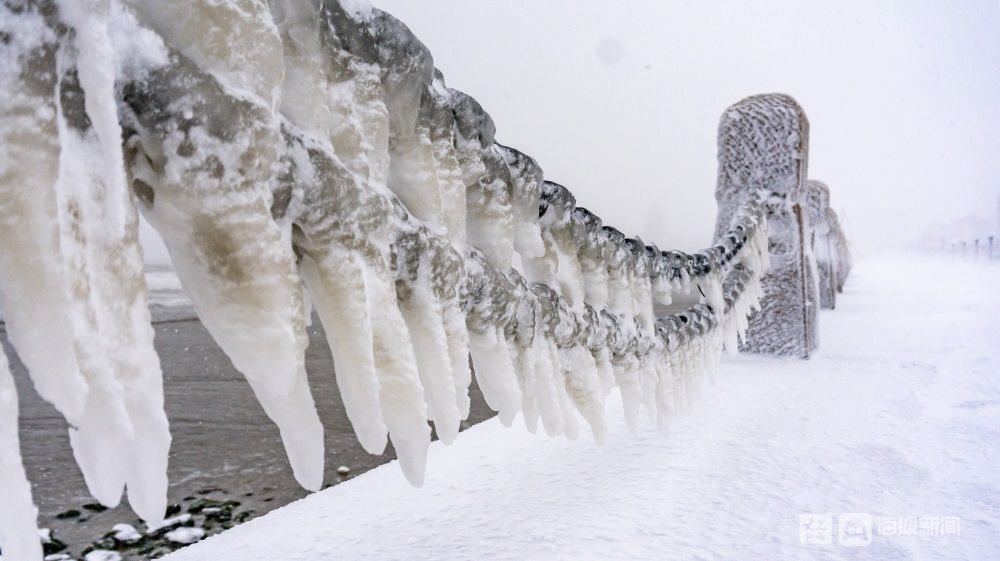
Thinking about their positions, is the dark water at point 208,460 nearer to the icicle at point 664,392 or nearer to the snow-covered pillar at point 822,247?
the icicle at point 664,392

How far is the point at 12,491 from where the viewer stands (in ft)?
1.34

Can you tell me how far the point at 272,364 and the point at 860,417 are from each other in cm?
235

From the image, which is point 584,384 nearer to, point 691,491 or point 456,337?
point 691,491

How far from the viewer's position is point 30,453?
338 centimetres

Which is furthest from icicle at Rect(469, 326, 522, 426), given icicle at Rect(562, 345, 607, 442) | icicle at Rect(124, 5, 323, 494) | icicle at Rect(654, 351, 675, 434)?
icicle at Rect(654, 351, 675, 434)

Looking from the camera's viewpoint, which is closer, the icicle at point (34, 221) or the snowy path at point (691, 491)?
the icicle at point (34, 221)

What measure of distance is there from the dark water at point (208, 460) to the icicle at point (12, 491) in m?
1.61

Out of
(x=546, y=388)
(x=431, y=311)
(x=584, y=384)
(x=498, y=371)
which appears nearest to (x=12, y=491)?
(x=431, y=311)

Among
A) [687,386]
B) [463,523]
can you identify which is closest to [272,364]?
[463,523]

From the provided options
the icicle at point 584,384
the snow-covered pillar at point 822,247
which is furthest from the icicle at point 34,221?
the snow-covered pillar at point 822,247

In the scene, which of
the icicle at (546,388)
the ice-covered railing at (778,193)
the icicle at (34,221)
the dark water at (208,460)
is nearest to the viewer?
the icicle at (34,221)

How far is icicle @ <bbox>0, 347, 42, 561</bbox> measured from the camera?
0.40m

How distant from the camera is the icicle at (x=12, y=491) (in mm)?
397

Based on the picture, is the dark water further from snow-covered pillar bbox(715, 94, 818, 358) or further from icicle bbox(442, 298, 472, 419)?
snow-covered pillar bbox(715, 94, 818, 358)
